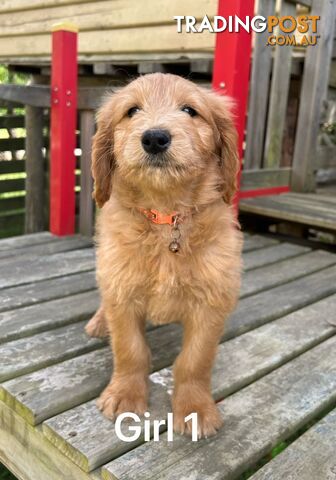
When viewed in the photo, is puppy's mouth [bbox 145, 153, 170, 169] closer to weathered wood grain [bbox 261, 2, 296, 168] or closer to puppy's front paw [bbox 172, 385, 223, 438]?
puppy's front paw [bbox 172, 385, 223, 438]

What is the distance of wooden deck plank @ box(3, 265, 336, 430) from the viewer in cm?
189

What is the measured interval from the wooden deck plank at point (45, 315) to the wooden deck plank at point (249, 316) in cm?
37

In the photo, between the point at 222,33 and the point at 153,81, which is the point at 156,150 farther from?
the point at 222,33

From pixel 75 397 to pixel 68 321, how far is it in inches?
27.7

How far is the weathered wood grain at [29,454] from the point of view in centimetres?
166

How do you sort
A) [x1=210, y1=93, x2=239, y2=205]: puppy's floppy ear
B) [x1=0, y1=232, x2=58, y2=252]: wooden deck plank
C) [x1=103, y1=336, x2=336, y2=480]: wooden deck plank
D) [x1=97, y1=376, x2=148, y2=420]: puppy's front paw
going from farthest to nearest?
[x1=0, y1=232, x2=58, y2=252]: wooden deck plank → [x1=210, y1=93, x2=239, y2=205]: puppy's floppy ear → [x1=97, y1=376, x2=148, y2=420]: puppy's front paw → [x1=103, y1=336, x2=336, y2=480]: wooden deck plank

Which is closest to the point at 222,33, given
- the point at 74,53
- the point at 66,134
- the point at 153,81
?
the point at 74,53

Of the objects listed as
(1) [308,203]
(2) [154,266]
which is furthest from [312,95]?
(2) [154,266]

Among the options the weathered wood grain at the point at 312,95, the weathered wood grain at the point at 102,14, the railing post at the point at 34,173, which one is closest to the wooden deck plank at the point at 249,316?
the weathered wood grain at the point at 312,95

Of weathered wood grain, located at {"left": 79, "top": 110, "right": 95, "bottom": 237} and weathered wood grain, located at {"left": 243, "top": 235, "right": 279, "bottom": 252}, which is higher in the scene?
weathered wood grain, located at {"left": 79, "top": 110, "right": 95, "bottom": 237}

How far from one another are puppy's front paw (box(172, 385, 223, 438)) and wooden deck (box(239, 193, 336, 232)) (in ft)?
8.54

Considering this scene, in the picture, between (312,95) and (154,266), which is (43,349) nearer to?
(154,266)

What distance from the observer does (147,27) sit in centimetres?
585

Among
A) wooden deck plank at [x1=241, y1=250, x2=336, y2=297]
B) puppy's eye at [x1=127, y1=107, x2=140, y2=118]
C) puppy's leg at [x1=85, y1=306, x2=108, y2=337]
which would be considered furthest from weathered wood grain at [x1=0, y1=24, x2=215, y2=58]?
puppy's leg at [x1=85, y1=306, x2=108, y2=337]
